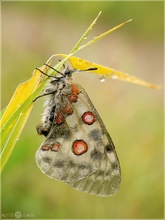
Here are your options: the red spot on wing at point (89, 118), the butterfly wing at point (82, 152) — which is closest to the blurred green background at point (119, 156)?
the butterfly wing at point (82, 152)

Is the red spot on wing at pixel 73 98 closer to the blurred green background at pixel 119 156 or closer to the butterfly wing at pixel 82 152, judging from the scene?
the butterfly wing at pixel 82 152

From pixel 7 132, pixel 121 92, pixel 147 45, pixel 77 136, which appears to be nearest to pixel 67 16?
pixel 147 45

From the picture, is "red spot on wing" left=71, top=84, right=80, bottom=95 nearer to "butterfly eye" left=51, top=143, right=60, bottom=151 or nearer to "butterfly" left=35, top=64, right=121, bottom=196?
"butterfly" left=35, top=64, right=121, bottom=196

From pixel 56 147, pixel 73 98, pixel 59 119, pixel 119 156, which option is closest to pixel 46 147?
pixel 56 147

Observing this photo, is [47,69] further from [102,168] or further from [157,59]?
[157,59]

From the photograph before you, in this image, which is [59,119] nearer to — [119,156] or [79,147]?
[79,147]

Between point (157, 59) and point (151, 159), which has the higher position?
point (157, 59)

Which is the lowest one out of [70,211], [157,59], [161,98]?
[70,211]

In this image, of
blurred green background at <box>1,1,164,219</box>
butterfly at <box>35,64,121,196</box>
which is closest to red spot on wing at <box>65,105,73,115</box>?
butterfly at <box>35,64,121,196</box>
